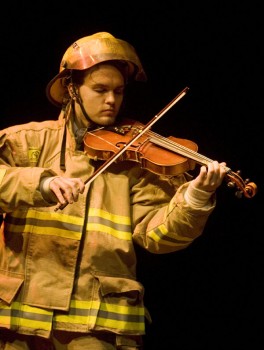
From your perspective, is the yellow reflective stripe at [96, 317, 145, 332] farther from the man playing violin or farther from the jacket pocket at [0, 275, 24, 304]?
the jacket pocket at [0, 275, 24, 304]

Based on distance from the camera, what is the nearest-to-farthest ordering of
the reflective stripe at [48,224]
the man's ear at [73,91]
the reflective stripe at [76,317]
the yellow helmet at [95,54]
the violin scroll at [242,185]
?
the violin scroll at [242,185] → the reflective stripe at [76,317] → the reflective stripe at [48,224] → the yellow helmet at [95,54] → the man's ear at [73,91]

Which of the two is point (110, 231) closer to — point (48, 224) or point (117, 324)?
point (48, 224)

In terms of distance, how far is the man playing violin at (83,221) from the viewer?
2588mm

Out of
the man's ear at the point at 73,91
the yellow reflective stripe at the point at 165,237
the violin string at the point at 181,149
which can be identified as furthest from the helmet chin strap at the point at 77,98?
the yellow reflective stripe at the point at 165,237

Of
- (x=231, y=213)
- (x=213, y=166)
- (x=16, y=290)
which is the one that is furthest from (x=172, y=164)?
(x=231, y=213)

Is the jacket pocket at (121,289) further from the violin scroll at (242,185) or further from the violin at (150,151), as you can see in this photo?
the violin scroll at (242,185)

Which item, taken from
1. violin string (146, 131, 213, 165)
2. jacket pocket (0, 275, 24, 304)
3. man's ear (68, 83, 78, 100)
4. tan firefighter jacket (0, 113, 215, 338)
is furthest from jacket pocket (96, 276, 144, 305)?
man's ear (68, 83, 78, 100)

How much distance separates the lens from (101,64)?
2910mm

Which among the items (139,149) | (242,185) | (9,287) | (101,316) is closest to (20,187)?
(9,287)

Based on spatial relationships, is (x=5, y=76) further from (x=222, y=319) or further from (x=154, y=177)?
(x=222, y=319)

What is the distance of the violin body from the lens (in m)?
2.62

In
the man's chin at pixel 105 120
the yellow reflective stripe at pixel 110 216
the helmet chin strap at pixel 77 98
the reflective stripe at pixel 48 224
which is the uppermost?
the helmet chin strap at pixel 77 98

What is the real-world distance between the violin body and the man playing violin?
75 mm

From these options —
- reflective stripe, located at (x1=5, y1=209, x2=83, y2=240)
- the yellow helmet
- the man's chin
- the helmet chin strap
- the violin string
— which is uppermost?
the yellow helmet
